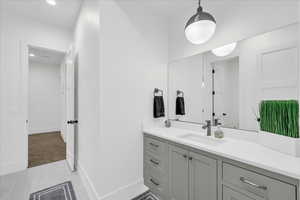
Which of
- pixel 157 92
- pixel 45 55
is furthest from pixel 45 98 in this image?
pixel 157 92

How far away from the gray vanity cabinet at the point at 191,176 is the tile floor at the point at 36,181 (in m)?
1.20

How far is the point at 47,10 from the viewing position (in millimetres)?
2447

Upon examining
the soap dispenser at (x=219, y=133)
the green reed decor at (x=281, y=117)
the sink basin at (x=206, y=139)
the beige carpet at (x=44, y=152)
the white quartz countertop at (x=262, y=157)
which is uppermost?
the green reed decor at (x=281, y=117)

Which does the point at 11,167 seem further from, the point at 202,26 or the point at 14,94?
the point at 202,26

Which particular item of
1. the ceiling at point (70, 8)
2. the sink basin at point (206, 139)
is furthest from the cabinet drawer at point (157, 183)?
the ceiling at point (70, 8)

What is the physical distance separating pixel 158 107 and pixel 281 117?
4.47 feet

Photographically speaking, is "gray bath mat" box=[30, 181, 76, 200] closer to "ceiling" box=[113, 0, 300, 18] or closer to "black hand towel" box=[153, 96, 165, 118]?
"black hand towel" box=[153, 96, 165, 118]

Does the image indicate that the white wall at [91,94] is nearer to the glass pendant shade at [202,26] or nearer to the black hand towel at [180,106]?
the glass pendant shade at [202,26]

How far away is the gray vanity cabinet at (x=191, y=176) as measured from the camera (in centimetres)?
119

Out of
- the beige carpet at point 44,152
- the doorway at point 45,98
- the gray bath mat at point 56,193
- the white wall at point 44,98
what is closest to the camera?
the gray bath mat at point 56,193

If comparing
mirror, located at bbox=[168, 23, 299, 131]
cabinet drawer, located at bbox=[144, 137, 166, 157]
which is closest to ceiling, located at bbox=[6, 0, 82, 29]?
mirror, located at bbox=[168, 23, 299, 131]

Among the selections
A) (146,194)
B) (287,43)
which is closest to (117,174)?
(146,194)

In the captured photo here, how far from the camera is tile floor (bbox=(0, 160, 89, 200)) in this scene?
1846mm

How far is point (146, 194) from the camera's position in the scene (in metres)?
1.91
